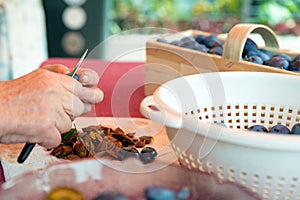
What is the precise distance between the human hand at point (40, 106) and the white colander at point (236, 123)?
18 centimetres

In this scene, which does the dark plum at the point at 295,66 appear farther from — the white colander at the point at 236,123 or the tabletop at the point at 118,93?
the tabletop at the point at 118,93

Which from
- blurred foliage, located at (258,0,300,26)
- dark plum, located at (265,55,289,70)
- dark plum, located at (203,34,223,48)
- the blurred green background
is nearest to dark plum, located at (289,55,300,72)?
dark plum, located at (265,55,289,70)

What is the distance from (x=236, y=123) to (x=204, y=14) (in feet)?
8.40

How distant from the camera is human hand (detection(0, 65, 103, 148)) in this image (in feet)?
2.27

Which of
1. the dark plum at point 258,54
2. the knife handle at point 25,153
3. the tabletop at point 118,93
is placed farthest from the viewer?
the dark plum at point 258,54

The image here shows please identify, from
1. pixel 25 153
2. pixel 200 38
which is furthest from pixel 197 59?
pixel 25 153

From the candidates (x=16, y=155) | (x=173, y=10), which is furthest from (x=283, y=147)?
(x=173, y=10)

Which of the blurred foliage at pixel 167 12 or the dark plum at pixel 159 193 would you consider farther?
the blurred foliage at pixel 167 12

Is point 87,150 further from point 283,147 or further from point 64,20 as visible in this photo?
point 64,20

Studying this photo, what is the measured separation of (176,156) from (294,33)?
113 inches

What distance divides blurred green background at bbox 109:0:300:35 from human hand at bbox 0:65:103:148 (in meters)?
2.50

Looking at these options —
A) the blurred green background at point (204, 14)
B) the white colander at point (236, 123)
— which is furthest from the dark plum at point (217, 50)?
the blurred green background at point (204, 14)

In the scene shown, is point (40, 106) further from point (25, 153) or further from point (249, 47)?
point (249, 47)

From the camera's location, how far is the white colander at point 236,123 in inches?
19.6
